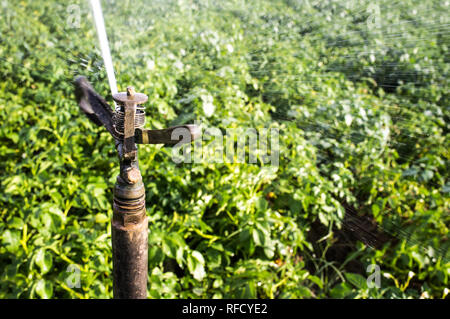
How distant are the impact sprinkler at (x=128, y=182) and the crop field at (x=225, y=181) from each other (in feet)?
1.14

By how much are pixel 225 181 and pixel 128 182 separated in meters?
0.99

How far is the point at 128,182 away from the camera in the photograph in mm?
→ 665

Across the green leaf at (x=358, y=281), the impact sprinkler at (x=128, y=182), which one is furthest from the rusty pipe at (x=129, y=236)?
the green leaf at (x=358, y=281)

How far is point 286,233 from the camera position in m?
1.54

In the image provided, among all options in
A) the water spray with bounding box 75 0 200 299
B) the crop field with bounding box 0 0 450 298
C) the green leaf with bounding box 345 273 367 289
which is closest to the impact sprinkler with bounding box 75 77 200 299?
the water spray with bounding box 75 0 200 299

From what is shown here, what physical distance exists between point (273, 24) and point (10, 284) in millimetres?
3674

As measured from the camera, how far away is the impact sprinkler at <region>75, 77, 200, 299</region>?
2.02 feet

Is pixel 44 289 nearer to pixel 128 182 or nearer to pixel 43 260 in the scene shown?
pixel 43 260

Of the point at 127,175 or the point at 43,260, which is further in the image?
the point at 43,260

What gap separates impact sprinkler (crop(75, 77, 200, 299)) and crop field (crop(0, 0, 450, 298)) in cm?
35

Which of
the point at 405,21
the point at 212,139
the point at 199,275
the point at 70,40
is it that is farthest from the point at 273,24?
the point at 199,275

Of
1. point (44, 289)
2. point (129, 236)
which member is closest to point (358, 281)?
point (129, 236)

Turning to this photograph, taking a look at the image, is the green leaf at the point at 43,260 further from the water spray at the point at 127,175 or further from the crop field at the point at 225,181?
the water spray at the point at 127,175

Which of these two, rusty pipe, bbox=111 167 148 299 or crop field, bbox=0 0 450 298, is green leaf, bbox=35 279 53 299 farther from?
rusty pipe, bbox=111 167 148 299
